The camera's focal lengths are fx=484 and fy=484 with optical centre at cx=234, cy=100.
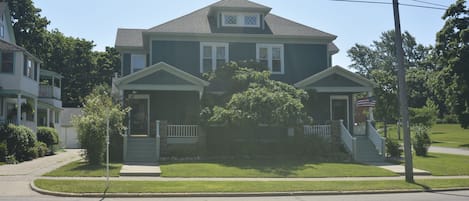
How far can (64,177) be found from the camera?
1814cm

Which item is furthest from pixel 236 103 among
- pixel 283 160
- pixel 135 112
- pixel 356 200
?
pixel 356 200

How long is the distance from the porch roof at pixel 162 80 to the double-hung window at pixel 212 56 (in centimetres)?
358

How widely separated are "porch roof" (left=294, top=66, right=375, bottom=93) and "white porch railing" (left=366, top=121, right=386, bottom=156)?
2.44 m

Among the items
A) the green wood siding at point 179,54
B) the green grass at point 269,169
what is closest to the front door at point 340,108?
the green grass at point 269,169

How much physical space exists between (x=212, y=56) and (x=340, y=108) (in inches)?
350

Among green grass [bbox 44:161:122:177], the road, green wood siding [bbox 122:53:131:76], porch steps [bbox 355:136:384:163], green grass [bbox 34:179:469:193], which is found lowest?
the road

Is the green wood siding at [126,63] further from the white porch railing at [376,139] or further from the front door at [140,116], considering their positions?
the white porch railing at [376,139]

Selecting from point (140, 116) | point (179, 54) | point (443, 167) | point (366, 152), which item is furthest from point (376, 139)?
point (140, 116)

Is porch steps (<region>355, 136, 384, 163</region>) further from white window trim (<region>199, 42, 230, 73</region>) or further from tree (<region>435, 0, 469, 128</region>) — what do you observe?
tree (<region>435, 0, 469, 128</region>)

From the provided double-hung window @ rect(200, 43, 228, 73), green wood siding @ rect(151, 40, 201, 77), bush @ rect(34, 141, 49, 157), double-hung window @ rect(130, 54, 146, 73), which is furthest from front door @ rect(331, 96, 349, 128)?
bush @ rect(34, 141, 49, 157)

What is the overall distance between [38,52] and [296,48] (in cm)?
3543

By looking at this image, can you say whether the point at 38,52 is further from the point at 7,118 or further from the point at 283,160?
the point at 283,160

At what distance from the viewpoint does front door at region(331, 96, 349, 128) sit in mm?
31094

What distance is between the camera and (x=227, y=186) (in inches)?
642
